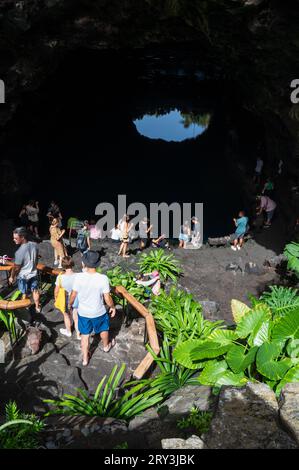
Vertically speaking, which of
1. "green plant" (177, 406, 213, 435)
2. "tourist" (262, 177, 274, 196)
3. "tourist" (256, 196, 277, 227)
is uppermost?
"tourist" (262, 177, 274, 196)

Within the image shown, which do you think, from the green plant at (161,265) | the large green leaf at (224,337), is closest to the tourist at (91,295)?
the large green leaf at (224,337)

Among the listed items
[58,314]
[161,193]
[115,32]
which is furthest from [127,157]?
[58,314]

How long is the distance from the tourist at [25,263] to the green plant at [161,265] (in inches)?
181

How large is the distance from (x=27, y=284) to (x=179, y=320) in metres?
3.16

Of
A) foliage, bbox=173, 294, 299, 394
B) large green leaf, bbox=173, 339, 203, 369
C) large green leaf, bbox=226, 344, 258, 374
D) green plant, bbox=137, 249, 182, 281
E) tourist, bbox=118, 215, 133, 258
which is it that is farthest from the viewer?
tourist, bbox=118, 215, 133, 258

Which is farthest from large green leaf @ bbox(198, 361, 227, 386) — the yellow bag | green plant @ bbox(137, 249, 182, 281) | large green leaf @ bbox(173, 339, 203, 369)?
green plant @ bbox(137, 249, 182, 281)

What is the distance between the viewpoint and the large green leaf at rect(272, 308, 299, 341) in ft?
18.2

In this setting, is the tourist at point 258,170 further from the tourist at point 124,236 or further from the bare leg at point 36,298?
the bare leg at point 36,298

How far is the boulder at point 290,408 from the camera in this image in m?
3.87

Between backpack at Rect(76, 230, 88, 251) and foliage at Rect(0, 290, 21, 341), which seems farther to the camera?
backpack at Rect(76, 230, 88, 251)

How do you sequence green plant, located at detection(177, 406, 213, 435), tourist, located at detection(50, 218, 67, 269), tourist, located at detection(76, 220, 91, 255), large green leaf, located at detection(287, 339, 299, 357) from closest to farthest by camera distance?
green plant, located at detection(177, 406, 213, 435) < large green leaf, located at detection(287, 339, 299, 357) < tourist, located at detection(50, 218, 67, 269) < tourist, located at detection(76, 220, 91, 255)

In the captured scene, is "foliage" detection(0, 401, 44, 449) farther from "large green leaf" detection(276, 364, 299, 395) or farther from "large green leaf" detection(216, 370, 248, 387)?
"large green leaf" detection(276, 364, 299, 395)

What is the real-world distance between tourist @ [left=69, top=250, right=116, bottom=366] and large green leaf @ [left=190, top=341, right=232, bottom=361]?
1.66 m
